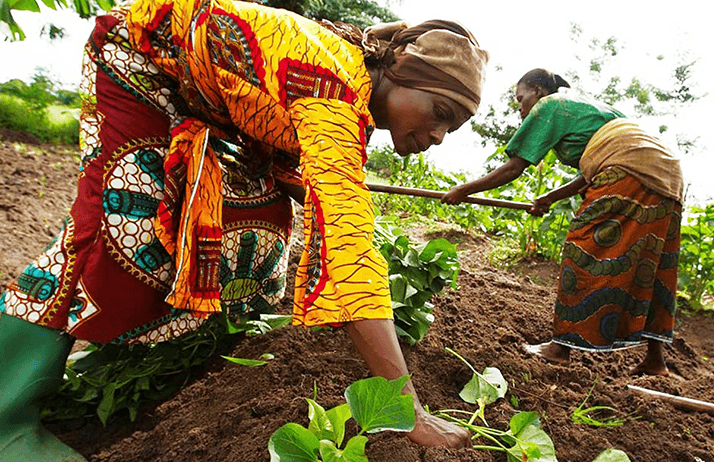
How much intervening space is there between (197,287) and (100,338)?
0.94 ft

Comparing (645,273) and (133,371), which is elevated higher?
(645,273)

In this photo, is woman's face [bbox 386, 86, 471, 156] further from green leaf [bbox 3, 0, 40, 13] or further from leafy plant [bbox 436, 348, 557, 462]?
green leaf [bbox 3, 0, 40, 13]

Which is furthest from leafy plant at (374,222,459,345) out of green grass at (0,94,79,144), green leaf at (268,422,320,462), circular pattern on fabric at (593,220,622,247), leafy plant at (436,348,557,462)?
green grass at (0,94,79,144)

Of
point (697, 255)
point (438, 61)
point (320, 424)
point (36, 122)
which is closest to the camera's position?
point (320, 424)

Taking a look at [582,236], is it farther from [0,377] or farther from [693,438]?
[0,377]

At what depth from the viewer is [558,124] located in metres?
2.38

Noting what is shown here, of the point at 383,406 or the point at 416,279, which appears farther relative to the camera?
the point at 416,279

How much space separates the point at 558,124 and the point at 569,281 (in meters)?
0.70

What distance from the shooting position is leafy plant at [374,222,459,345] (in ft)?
5.53

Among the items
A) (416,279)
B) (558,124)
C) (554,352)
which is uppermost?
(558,124)

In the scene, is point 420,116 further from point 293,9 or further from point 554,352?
point 293,9

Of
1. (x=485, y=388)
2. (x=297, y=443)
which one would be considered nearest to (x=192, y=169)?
(x=297, y=443)

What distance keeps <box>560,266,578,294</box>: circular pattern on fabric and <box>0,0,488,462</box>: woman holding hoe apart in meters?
1.24

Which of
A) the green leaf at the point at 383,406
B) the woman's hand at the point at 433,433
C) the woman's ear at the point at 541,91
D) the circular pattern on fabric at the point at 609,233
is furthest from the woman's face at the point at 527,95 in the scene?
the green leaf at the point at 383,406
